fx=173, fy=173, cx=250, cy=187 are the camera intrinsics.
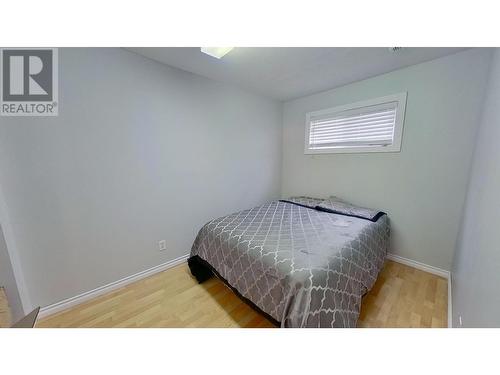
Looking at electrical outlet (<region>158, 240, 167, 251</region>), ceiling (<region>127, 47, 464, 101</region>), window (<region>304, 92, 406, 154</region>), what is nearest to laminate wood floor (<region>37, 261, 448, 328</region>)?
electrical outlet (<region>158, 240, 167, 251</region>)

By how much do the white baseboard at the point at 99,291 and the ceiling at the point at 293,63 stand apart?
2241 mm

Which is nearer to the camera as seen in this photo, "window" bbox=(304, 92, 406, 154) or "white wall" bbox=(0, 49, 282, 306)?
"white wall" bbox=(0, 49, 282, 306)

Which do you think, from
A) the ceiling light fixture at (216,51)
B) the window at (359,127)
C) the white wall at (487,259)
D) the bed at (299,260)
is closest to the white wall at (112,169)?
the ceiling light fixture at (216,51)

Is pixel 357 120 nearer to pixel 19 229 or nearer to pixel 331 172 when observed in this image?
pixel 331 172

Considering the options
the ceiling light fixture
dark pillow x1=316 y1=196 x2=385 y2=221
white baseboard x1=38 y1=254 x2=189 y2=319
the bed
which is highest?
the ceiling light fixture

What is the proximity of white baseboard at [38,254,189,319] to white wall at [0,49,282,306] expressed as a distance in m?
0.04

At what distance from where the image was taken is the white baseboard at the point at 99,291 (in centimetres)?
143

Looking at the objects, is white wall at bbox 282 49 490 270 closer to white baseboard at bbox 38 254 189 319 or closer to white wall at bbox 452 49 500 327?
white wall at bbox 452 49 500 327

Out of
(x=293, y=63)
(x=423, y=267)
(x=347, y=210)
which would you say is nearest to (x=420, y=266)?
(x=423, y=267)

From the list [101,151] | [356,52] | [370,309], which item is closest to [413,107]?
[356,52]

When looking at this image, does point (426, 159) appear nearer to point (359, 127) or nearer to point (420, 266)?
point (359, 127)

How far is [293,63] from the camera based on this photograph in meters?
1.87

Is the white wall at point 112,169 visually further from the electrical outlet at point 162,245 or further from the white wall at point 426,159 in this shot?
the white wall at point 426,159

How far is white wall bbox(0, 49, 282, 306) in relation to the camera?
1.32 meters
